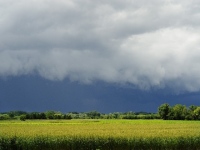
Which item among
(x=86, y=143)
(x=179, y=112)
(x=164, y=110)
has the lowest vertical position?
(x=86, y=143)

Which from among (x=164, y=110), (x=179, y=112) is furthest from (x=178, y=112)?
(x=164, y=110)

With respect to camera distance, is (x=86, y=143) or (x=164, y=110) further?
(x=164, y=110)

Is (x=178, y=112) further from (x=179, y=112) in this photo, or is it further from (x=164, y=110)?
(x=164, y=110)

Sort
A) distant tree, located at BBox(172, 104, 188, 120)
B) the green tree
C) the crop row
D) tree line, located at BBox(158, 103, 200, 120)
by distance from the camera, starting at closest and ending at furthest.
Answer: the crop row → tree line, located at BBox(158, 103, 200, 120) → distant tree, located at BBox(172, 104, 188, 120) → the green tree

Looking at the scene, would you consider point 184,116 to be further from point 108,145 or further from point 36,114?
point 108,145

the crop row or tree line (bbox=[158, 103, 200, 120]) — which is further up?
tree line (bbox=[158, 103, 200, 120])

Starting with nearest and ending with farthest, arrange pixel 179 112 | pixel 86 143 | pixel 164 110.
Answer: pixel 86 143 → pixel 179 112 → pixel 164 110

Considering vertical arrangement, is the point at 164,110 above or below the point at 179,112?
above

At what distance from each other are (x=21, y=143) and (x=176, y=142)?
16.4 metres

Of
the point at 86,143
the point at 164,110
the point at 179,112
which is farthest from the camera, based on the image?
the point at 164,110

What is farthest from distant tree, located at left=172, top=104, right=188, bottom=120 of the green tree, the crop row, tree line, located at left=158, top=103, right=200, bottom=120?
the crop row

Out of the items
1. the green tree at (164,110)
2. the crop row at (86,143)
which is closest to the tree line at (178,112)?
the green tree at (164,110)

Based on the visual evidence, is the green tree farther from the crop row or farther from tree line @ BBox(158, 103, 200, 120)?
the crop row

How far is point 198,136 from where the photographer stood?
40.8 metres
